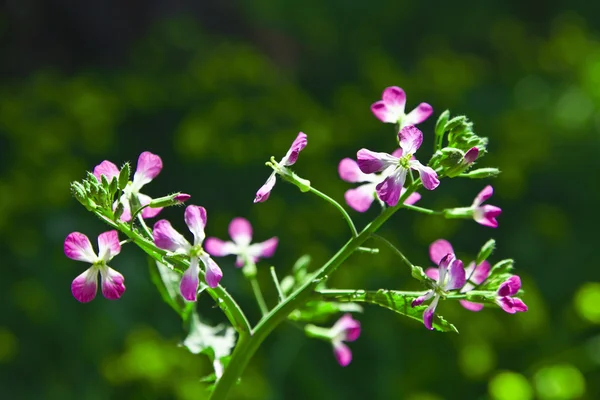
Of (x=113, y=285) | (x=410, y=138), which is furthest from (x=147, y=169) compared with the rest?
(x=410, y=138)

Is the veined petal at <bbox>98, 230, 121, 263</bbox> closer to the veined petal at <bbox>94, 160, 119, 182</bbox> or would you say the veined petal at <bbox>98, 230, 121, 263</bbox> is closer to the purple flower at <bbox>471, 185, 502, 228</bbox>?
the veined petal at <bbox>94, 160, 119, 182</bbox>

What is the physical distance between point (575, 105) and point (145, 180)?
3953 millimetres

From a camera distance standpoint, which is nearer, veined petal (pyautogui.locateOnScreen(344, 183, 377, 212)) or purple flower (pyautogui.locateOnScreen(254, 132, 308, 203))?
purple flower (pyautogui.locateOnScreen(254, 132, 308, 203))

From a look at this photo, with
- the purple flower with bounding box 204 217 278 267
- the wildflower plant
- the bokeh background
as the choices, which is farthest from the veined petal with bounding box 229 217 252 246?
the bokeh background

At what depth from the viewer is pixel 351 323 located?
2.69 feet

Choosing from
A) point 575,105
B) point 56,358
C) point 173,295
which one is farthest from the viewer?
point 575,105

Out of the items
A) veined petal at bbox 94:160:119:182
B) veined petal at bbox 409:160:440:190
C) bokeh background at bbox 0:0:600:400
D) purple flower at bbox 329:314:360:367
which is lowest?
bokeh background at bbox 0:0:600:400

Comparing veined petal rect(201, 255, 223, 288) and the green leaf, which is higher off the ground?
veined petal rect(201, 255, 223, 288)

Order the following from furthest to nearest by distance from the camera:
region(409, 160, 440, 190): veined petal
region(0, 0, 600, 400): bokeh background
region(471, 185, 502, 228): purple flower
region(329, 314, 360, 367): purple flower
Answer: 1. region(0, 0, 600, 400): bokeh background
2. region(329, 314, 360, 367): purple flower
3. region(471, 185, 502, 228): purple flower
4. region(409, 160, 440, 190): veined petal

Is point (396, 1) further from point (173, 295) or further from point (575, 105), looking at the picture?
point (173, 295)

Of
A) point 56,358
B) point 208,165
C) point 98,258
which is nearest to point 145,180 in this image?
point 98,258

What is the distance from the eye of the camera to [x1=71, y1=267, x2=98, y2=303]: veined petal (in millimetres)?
611

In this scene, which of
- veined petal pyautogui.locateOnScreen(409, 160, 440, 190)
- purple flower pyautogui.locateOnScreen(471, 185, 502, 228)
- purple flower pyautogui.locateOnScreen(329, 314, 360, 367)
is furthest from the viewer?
purple flower pyautogui.locateOnScreen(329, 314, 360, 367)

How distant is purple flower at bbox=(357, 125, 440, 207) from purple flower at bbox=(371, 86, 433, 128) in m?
0.12
